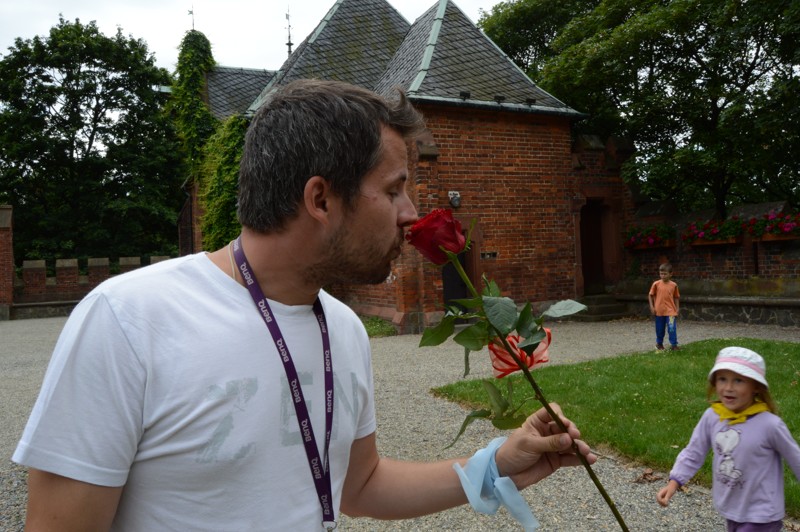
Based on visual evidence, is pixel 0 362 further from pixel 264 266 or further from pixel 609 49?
pixel 609 49

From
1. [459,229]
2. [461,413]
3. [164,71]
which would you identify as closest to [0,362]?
[461,413]

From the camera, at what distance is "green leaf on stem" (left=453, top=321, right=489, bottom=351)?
3.90 ft

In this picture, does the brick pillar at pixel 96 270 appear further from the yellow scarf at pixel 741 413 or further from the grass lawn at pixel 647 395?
the yellow scarf at pixel 741 413

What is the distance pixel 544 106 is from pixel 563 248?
10.9ft

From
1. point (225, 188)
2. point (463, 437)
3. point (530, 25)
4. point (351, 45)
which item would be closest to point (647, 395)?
point (463, 437)

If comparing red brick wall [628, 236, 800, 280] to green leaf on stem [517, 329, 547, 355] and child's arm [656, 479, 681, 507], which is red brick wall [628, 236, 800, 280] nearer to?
child's arm [656, 479, 681, 507]

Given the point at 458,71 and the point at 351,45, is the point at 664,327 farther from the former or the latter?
the point at 351,45

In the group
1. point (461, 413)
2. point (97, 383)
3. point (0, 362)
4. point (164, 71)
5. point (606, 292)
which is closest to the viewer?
point (97, 383)

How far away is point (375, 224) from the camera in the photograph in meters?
1.35

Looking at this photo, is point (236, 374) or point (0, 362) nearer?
point (236, 374)

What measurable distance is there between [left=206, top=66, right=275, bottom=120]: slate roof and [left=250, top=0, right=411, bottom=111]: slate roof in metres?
3.60

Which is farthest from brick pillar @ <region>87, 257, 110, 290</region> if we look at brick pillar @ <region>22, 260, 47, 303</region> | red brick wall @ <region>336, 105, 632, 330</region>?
red brick wall @ <region>336, 105, 632, 330</region>

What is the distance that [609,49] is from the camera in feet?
46.6

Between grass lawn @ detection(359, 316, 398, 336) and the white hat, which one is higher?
the white hat
